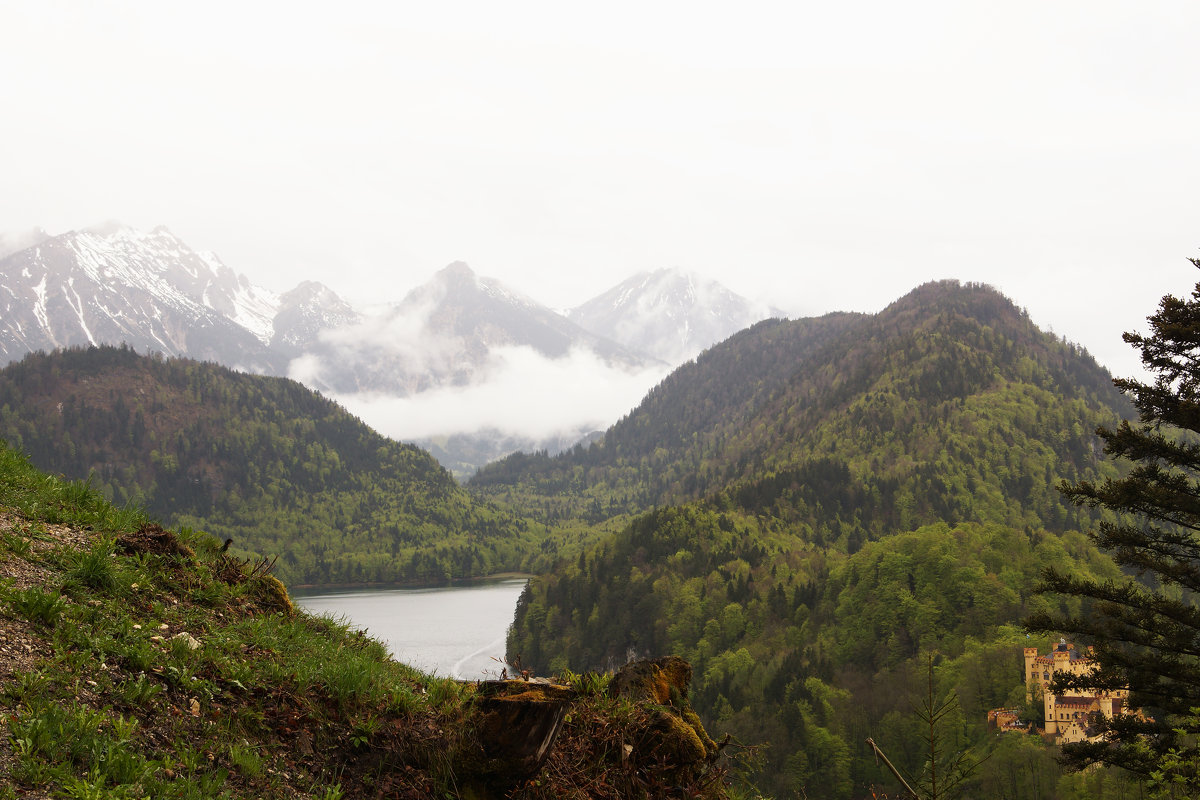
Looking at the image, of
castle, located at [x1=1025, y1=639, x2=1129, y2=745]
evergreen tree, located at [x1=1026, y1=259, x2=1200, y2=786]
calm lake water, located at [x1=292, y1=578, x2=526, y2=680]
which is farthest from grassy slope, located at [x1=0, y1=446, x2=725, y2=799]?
calm lake water, located at [x1=292, y1=578, x2=526, y2=680]

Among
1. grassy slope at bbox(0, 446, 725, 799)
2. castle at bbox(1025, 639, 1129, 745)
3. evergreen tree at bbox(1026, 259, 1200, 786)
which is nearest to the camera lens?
grassy slope at bbox(0, 446, 725, 799)

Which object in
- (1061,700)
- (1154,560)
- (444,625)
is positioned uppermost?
(1154,560)

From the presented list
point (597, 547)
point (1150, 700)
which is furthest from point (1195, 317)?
point (597, 547)

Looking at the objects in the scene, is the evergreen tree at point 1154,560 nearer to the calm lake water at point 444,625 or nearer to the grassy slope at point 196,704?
the grassy slope at point 196,704

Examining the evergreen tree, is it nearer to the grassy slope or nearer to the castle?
the grassy slope

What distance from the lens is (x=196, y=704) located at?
24.7ft

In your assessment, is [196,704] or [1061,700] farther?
[1061,700]

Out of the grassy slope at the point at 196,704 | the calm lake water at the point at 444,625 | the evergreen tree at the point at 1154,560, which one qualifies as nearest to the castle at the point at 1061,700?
the evergreen tree at the point at 1154,560

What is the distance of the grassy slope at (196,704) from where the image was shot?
20.2 feet

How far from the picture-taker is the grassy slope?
6156 mm

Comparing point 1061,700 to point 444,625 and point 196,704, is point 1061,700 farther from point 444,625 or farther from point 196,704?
point 444,625

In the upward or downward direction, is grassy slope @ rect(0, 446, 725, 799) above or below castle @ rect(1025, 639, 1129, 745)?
above

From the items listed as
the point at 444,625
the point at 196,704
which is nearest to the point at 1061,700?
the point at 196,704

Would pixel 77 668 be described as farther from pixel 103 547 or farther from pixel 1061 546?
pixel 1061 546
